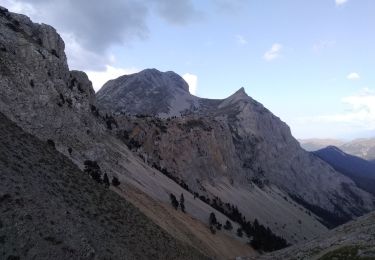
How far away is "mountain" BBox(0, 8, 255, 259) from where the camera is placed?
48.8 m

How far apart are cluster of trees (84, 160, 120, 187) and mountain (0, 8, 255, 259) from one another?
1236 mm

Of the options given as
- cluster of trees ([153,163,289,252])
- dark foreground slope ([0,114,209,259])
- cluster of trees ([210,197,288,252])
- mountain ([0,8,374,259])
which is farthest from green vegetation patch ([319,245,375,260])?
cluster of trees ([210,197,288,252])

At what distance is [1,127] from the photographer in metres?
53.8

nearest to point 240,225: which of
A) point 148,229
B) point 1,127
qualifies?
point 148,229

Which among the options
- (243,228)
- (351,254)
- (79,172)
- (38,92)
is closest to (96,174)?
(79,172)

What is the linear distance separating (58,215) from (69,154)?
35.3 metres

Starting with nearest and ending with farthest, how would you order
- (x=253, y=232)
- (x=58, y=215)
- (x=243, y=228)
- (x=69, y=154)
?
(x=58, y=215), (x=69, y=154), (x=253, y=232), (x=243, y=228)

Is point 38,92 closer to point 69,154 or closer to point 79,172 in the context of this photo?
point 69,154

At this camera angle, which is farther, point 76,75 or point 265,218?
point 265,218

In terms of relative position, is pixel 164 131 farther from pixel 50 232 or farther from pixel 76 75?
pixel 50 232

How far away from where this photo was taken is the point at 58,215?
145ft

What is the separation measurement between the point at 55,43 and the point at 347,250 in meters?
88.0

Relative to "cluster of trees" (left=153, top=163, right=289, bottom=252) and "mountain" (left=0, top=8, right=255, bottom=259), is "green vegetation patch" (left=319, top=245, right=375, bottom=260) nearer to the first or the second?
"mountain" (left=0, top=8, right=255, bottom=259)

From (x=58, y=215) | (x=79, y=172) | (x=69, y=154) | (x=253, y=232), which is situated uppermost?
(x=69, y=154)
